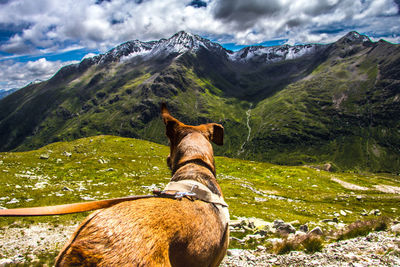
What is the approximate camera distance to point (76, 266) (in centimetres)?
194

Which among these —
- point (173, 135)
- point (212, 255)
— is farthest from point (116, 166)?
point (212, 255)

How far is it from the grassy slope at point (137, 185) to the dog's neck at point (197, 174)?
11461 mm

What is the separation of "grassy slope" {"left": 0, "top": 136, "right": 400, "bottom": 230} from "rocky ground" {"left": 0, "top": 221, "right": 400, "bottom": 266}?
212 centimetres

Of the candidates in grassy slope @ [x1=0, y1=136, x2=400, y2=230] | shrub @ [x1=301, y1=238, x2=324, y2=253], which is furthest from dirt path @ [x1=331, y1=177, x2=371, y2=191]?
shrub @ [x1=301, y1=238, x2=324, y2=253]

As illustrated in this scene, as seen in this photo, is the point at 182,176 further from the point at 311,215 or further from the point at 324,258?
the point at 311,215

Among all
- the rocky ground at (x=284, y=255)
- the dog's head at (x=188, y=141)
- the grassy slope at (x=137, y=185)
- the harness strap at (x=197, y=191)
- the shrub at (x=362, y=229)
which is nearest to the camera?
the harness strap at (x=197, y=191)

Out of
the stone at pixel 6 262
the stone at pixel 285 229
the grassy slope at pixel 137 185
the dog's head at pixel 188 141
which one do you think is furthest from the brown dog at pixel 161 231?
the grassy slope at pixel 137 185

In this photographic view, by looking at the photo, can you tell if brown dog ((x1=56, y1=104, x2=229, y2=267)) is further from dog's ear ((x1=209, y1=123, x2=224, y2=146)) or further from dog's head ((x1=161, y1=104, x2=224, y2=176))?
dog's ear ((x1=209, y1=123, x2=224, y2=146))

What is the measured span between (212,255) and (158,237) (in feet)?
4.32

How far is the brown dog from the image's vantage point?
202 centimetres

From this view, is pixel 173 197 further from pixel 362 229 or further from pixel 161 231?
pixel 362 229

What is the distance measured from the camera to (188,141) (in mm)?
4883

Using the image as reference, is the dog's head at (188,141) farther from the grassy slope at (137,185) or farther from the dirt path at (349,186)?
the dirt path at (349,186)

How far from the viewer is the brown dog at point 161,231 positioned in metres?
2.02
